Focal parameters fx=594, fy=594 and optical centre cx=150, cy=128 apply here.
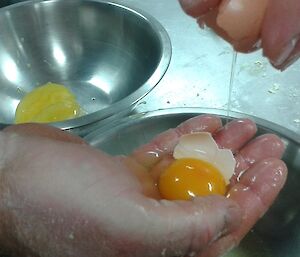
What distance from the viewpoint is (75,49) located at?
1.83 meters

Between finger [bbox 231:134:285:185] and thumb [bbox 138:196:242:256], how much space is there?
311 millimetres

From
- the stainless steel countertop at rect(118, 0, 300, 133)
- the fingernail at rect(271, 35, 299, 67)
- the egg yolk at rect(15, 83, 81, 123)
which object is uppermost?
the fingernail at rect(271, 35, 299, 67)

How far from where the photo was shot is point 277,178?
114cm

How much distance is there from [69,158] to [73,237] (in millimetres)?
126

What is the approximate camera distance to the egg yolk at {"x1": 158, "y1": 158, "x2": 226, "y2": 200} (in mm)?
1123

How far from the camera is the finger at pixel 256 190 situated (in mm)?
1107

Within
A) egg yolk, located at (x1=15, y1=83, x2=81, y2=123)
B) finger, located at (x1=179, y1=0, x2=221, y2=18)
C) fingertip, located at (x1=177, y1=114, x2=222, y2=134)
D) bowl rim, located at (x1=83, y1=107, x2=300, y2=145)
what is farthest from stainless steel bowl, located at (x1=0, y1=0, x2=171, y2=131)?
finger, located at (x1=179, y1=0, x2=221, y2=18)

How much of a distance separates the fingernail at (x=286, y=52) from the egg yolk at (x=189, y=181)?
0.29 metres

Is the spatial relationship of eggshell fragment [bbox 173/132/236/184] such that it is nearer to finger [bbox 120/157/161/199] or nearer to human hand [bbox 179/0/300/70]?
finger [bbox 120/157/161/199]

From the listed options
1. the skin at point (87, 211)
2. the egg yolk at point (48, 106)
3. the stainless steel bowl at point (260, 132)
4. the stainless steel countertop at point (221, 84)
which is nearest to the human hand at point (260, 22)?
the skin at point (87, 211)

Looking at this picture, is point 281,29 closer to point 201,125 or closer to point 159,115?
point 201,125

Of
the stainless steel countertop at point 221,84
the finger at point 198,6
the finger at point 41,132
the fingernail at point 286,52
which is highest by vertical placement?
the finger at point 198,6

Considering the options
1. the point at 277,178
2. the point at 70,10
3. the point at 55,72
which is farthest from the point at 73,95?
the point at 277,178

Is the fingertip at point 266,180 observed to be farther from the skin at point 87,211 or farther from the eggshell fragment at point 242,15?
the eggshell fragment at point 242,15
